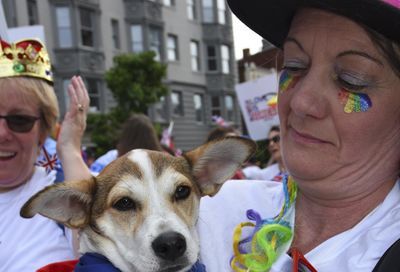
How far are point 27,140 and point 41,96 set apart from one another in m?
0.32

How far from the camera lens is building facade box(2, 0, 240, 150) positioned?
82.1 ft

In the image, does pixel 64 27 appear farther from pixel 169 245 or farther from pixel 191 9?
pixel 169 245

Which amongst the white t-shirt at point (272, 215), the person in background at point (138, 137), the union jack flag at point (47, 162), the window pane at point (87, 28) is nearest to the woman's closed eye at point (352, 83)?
the white t-shirt at point (272, 215)

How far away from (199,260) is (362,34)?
113cm

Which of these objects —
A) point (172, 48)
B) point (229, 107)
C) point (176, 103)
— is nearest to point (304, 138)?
point (176, 103)

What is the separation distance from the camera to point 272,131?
7.70 metres

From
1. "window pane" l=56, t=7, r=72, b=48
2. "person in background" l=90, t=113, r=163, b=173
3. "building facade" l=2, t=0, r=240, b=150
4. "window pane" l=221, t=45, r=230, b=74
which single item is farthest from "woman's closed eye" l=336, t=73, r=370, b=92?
"window pane" l=221, t=45, r=230, b=74

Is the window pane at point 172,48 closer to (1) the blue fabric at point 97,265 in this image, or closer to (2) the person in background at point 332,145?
(1) the blue fabric at point 97,265

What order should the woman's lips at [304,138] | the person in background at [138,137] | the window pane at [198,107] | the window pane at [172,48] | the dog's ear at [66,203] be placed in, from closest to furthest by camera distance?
1. the woman's lips at [304,138]
2. the dog's ear at [66,203]
3. the person in background at [138,137]
4. the window pane at [172,48]
5. the window pane at [198,107]

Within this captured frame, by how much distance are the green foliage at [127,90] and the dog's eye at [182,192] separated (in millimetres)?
18999

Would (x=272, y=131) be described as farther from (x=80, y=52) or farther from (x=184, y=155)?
(x=80, y=52)

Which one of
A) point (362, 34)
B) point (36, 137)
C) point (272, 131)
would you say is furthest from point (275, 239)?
point (272, 131)

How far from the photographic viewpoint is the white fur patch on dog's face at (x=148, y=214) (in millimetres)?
2053

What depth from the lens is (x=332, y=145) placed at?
1.80 metres
